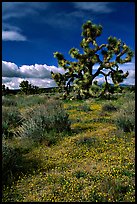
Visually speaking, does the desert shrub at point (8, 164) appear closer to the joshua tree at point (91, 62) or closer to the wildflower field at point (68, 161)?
the wildflower field at point (68, 161)

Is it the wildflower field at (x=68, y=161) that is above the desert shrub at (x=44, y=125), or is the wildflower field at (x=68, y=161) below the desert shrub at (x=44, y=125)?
below

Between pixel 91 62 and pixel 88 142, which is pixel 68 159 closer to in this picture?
pixel 88 142

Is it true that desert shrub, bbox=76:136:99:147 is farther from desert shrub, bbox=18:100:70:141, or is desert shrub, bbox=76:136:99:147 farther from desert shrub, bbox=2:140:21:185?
desert shrub, bbox=2:140:21:185

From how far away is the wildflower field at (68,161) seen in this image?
4961 mm

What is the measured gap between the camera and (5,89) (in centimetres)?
3966

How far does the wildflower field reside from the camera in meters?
4.96

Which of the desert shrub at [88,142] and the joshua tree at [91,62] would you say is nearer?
the desert shrub at [88,142]

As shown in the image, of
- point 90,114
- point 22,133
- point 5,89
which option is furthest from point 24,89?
point 22,133

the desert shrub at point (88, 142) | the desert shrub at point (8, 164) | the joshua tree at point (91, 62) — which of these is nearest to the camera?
the desert shrub at point (8, 164)

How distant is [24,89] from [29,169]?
35.4 m

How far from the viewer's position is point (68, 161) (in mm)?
6648

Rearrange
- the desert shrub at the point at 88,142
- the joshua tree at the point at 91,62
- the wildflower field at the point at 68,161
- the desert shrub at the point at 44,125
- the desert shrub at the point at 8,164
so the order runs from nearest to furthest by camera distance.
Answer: the wildflower field at the point at 68,161, the desert shrub at the point at 8,164, the desert shrub at the point at 88,142, the desert shrub at the point at 44,125, the joshua tree at the point at 91,62

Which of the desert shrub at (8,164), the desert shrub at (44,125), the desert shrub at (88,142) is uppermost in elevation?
the desert shrub at (44,125)

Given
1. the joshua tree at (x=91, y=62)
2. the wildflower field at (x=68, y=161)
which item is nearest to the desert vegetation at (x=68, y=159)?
the wildflower field at (x=68, y=161)
